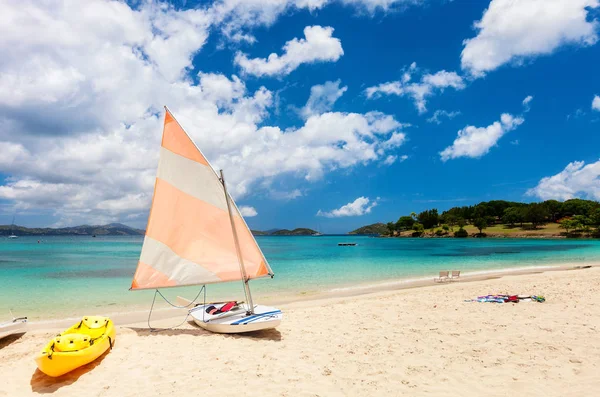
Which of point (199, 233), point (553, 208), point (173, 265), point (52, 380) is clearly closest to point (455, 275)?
point (199, 233)

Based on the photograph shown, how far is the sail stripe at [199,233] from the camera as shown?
34.8ft

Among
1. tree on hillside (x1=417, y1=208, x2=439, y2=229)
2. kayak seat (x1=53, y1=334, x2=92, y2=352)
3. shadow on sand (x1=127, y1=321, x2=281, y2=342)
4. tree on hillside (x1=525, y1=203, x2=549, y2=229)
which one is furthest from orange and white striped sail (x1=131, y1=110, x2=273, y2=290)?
tree on hillside (x1=417, y1=208, x2=439, y2=229)

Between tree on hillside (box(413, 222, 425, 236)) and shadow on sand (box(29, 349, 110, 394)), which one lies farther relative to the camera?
tree on hillside (box(413, 222, 425, 236))

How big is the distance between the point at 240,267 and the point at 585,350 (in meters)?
9.17

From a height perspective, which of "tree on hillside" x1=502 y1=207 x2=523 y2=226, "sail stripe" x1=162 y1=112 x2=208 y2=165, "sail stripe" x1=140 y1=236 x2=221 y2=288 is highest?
"tree on hillside" x1=502 y1=207 x2=523 y2=226

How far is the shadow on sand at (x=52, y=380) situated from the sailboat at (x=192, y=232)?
303 centimetres

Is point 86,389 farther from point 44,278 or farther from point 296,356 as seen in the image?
point 44,278

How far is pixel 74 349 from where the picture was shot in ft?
24.8

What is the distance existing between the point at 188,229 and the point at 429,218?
186 meters

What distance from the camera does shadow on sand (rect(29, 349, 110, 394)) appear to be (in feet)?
23.2

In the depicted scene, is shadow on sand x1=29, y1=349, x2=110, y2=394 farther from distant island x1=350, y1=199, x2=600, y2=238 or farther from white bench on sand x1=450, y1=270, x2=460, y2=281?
distant island x1=350, y1=199, x2=600, y2=238

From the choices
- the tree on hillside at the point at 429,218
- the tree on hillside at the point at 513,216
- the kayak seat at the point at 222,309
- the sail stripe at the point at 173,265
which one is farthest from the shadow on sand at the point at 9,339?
the tree on hillside at the point at 429,218

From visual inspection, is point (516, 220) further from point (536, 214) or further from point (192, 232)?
point (192, 232)

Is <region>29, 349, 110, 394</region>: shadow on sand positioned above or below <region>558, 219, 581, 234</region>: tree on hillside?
below
